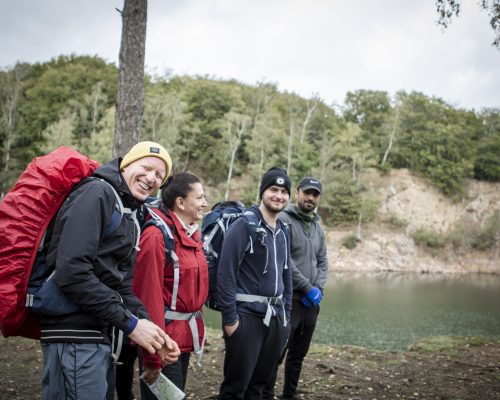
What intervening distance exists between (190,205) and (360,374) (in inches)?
147

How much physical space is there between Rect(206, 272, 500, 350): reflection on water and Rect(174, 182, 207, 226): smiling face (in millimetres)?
8878

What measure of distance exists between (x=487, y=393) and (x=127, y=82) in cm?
577

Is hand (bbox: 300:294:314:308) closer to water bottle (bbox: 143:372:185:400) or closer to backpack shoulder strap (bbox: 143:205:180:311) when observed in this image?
backpack shoulder strap (bbox: 143:205:180:311)

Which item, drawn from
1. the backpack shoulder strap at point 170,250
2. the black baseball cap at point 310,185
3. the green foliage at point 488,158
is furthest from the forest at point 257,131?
the backpack shoulder strap at point 170,250

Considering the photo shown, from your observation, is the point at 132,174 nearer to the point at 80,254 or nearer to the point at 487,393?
the point at 80,254

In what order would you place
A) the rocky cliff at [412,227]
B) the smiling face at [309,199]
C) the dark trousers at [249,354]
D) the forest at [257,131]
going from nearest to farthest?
the dark trousers at [249,354] → the smiling face at [309,199] → the rocky cliff at [412,227] → the forest at [257,131]

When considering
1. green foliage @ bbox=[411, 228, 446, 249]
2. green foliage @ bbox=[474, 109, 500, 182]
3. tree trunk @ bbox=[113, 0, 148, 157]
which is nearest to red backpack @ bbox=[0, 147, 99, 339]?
tree trunk @ bbox=[113, 0, 148, 157]

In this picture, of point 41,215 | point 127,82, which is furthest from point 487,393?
point 127,82

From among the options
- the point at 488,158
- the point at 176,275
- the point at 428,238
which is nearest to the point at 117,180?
the point at 176,275

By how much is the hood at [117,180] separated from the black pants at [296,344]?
8.95 ft

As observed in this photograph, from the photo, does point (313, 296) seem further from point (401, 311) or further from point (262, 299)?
point (401, 311)

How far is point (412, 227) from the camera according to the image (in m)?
39.1

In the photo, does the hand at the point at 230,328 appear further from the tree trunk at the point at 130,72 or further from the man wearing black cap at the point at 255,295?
the tree trunk at the point at 130,72

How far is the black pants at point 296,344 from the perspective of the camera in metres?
4.43
